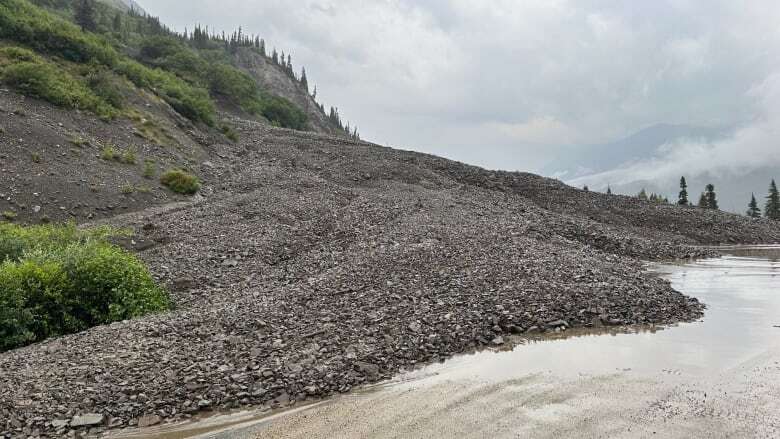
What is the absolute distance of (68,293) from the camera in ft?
46.4

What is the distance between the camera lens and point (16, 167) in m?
25.3

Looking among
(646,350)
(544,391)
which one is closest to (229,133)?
(646,350)

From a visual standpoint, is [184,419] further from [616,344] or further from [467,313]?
[616,344]

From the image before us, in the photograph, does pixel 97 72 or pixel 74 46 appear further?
pixel 74 46

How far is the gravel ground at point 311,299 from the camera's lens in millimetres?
9664

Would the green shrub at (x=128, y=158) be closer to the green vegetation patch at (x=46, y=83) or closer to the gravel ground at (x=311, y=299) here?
the gravel ground at (x=311, y=299)

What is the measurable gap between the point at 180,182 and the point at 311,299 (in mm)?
19730

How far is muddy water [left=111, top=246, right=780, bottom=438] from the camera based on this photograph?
8.48 m

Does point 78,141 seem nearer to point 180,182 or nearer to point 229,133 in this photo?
point 180,182

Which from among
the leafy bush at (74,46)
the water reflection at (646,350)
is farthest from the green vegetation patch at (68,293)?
the leafy bush at (74,46)

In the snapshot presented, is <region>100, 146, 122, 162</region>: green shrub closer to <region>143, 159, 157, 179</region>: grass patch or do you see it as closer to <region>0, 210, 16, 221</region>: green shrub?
<region>143, 159, 157, 179</region>: grass patch

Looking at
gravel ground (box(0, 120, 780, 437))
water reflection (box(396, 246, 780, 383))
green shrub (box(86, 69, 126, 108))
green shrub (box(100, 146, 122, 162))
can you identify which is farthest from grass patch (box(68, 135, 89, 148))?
water reflection (box(396, 246, 780, 383))

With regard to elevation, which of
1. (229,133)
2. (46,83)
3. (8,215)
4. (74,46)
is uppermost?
(74,46)

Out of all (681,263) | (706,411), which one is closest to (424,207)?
(681,263)
